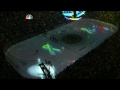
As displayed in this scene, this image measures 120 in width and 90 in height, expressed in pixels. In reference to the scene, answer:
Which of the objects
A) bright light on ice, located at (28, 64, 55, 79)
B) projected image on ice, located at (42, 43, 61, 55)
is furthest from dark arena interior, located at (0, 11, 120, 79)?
projected image on ice, located at (42, 43, 61, 55)

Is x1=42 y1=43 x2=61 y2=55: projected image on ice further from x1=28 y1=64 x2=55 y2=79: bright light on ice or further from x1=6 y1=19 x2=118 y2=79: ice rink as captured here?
x1=28 y1=64 x2=55 y2=79: bright light on ice

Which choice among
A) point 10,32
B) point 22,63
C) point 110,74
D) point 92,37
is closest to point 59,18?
point 92,37

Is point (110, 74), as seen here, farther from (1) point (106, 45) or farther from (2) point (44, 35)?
(2) point (44, 35)

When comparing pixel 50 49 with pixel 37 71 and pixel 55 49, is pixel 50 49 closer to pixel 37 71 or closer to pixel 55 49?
pixel 55 49

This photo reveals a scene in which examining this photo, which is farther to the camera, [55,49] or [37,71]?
[55,49]

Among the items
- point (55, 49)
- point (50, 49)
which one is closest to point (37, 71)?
point (50, 49)

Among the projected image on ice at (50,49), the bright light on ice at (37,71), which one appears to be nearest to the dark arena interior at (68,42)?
the bright light on ice at (37,71)

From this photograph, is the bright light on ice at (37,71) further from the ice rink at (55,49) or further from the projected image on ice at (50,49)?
the projected image on ice at (50,49)
